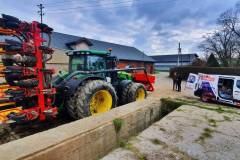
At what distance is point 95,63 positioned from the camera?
5.93 m

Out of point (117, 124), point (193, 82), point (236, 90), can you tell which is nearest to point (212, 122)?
point (117, 124)

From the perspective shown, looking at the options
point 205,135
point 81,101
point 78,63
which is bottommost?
point 205,135

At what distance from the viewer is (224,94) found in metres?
8.89

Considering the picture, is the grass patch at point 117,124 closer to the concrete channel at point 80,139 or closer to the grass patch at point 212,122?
the concrete channel at point 80,139

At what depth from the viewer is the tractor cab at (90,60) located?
226 inches

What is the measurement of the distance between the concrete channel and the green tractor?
34.3 inches

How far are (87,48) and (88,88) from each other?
23347 mm

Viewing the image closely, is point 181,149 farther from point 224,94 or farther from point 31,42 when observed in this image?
point 224,94

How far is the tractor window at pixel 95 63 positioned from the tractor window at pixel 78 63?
0.73ft

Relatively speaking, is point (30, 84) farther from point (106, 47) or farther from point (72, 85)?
point (106, 47)

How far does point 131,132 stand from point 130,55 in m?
31.2

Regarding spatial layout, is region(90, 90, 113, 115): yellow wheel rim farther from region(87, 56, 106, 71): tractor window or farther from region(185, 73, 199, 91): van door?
region(185, 73, 199, 91): van door

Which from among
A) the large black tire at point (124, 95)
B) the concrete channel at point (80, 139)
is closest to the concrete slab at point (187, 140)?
the concrete channel at point (80, 139)

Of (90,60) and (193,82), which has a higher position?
(90,60)
